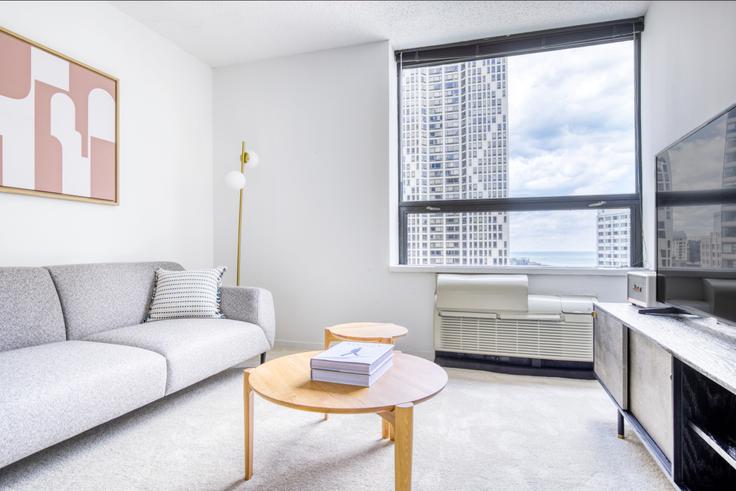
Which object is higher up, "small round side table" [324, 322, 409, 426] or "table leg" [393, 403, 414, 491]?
"small round side table" [324, 322, 409, 426]

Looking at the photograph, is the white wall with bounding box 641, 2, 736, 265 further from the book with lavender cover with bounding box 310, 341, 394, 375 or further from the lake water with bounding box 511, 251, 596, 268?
the book with lavender cover with bounding box 310, 341, 394, 375

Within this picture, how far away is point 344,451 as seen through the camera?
1593mm

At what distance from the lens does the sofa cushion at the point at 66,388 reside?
4.23 ft

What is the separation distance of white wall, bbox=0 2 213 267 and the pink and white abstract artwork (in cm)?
8

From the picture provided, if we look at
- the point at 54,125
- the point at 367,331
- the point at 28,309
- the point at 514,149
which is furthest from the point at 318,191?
the point at 28,309

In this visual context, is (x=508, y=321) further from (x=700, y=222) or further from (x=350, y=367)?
(x=350, y=367)

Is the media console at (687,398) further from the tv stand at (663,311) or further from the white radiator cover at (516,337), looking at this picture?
the white radiator cover at (516,337)

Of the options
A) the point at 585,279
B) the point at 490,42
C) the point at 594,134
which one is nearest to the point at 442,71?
the point at 490,42

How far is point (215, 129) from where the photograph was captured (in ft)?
11.6

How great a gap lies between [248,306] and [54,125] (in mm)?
1490

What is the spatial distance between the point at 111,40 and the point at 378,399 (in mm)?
2875

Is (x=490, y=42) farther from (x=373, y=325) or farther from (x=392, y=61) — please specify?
(x=373, y=325)

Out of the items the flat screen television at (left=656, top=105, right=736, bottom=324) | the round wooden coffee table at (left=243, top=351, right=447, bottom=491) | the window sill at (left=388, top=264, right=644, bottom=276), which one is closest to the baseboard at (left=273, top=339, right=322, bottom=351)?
the window sill at (left=388, top=264, right=644, bottom=276)

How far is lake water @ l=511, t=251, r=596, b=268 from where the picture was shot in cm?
286
